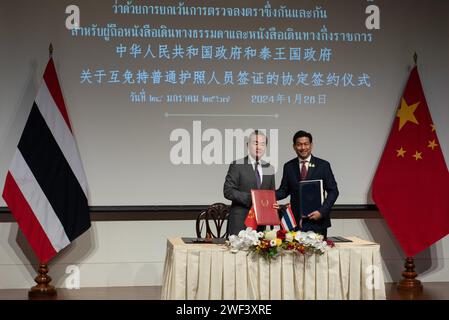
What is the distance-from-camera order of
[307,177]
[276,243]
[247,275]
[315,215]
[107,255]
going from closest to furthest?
[276,243], [247,275], [315,215], [307,177], [107,255]

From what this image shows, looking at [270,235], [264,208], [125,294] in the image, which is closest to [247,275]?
[270,235]

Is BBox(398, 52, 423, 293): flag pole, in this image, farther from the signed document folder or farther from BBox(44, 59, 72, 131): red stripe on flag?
BBox(44, 59, 72, 131): red stripe on flag

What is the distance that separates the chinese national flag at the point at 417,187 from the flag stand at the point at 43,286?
2815 millimetres

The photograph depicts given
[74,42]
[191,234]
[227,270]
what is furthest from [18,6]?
[227,270]

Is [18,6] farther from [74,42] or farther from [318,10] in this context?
[318,10]

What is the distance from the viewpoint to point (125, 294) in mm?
6359

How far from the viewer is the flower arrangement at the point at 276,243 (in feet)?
15.2

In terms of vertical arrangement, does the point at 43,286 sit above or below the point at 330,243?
below

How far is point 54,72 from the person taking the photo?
6.22 meters

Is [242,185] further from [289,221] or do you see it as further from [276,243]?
[276,243]

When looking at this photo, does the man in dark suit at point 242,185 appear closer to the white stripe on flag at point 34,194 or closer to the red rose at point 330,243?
the red rose at point 330,243

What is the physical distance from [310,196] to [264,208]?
1.20ft

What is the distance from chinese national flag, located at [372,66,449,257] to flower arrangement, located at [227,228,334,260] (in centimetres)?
205
